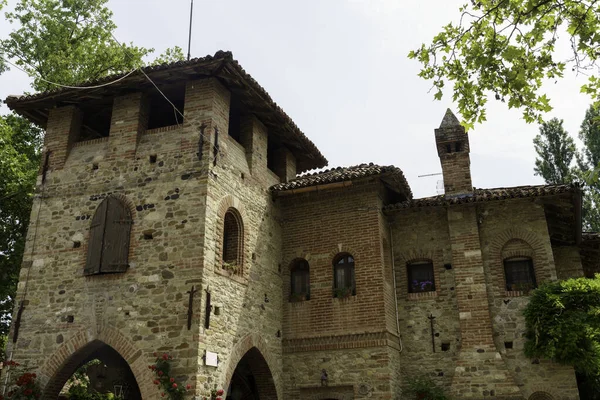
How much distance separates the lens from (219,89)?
1283cm

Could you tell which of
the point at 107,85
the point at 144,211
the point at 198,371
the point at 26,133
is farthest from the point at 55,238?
the point at 26,133

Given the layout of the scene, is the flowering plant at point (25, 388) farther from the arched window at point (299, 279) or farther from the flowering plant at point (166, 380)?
the arched window at point (299, 279)

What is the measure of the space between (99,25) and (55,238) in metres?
10.5

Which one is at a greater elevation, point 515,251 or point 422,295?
point 515,251

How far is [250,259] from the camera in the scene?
1307 centimetres

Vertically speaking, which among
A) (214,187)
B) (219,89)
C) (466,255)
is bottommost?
(466,255)

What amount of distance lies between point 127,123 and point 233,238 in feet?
12.3

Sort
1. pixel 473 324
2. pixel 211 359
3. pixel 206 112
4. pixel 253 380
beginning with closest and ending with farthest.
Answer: pixel 211 359 < pixel 206 112 < pixel 473 324 < pixel 253 380

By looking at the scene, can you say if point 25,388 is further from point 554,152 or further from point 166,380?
point 554,152

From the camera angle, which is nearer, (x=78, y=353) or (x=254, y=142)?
(x=78, y=353)

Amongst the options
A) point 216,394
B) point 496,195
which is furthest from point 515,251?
point 216,394

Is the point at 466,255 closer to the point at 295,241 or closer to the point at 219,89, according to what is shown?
the point at 295,241

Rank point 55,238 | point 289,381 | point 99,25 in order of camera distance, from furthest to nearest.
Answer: point 99,25 < point 289,381 < point 55,238

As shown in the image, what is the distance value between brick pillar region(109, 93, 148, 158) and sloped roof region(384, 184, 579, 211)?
663 cm
